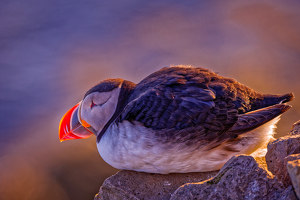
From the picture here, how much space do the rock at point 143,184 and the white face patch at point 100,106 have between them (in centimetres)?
45

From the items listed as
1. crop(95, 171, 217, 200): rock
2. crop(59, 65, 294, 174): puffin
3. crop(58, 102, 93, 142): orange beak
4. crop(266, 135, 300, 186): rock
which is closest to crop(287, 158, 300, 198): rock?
crop(266, 135, 300, 186): rock

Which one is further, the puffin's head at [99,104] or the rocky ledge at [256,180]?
the puffin's head at [99,104]

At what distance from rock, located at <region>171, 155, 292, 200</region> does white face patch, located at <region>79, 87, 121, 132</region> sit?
3.62 feet

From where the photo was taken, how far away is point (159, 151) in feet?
7.43

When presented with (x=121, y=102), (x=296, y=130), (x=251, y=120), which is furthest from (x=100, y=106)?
(x=296, y=130)

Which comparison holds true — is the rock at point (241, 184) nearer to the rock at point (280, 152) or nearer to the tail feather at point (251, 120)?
the rock at point (280, 152)

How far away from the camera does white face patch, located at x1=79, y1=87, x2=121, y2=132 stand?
2.65 m

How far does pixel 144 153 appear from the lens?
229cm

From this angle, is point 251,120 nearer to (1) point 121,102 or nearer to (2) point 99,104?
(1) point 121,102

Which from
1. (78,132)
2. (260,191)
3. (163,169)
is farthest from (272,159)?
(78,132)

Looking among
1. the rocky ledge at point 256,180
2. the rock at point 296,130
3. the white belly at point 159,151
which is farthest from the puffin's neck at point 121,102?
the rock at point 296,130

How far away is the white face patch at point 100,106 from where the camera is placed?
2.65m

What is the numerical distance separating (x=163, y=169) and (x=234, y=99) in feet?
2.38

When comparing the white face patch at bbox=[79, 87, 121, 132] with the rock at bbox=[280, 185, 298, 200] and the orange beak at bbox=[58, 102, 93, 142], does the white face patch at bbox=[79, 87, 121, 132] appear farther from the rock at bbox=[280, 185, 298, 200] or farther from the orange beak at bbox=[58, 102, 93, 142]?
the rock at bbox=[280, 185, 298, 200]
